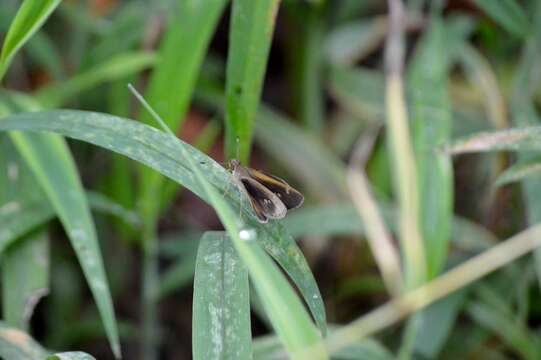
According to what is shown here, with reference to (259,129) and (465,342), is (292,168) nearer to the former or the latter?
(259,129)

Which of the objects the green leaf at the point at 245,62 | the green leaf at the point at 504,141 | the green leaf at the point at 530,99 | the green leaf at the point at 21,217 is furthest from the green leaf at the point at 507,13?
the green leaf at the point at 21,217

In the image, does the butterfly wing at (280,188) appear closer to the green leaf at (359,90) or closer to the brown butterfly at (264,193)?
the brown butterfly at (264,193)

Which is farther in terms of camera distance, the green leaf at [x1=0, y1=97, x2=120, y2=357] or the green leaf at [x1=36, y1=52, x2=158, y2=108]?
the green leaf at [x1=36, y1=52, x2=158, y2=108]

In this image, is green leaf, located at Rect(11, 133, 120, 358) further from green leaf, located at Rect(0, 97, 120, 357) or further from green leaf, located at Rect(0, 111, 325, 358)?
green leaf, located at Rect(0, 111, 325, 358)

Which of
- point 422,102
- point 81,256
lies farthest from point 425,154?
point 81,256

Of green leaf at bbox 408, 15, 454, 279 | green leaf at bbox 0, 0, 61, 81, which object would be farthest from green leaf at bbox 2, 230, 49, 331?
green leaf at bbox 408, 15, 454, 279

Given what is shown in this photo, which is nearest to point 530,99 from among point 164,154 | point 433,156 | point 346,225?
point 433,156

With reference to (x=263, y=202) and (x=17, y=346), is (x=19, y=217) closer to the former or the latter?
(x=17, y=346)
